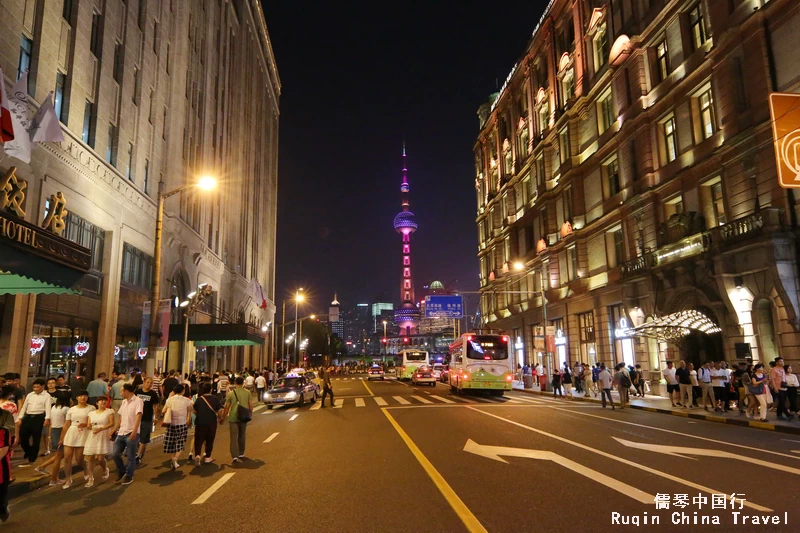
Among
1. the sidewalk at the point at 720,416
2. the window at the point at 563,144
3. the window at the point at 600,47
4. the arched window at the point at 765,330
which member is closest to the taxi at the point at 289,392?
the sidewalk at the point at 720,416

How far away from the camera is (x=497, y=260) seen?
58.8 m

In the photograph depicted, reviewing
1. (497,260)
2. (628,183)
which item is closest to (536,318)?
(497,260)

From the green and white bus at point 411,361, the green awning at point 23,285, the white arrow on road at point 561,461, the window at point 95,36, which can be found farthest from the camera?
the green and white bus at point 411,361

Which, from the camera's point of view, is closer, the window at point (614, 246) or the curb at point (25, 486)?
the curb at point (25, 486)

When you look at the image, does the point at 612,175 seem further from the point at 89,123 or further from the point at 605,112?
the point at 89,123

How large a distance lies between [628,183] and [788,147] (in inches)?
629

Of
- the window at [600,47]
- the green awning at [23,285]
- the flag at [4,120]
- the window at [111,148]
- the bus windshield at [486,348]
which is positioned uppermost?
the window at [600,47]

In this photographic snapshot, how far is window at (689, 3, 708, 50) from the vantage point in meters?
26.7

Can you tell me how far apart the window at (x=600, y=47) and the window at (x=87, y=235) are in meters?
32.3

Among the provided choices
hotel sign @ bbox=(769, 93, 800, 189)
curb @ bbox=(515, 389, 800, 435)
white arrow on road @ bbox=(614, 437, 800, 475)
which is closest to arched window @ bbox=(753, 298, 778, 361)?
curb @ bbox=(515, 389, 800, 435)

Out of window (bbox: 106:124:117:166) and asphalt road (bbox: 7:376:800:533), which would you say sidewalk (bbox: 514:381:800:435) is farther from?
window (bbox: 106:124:117:166)

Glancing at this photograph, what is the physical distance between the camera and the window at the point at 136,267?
87.9 feet

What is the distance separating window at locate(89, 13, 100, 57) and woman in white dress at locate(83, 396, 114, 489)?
66.1 ft

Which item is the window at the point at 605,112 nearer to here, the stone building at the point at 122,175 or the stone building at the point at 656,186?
the stone building at the point at 656,186
